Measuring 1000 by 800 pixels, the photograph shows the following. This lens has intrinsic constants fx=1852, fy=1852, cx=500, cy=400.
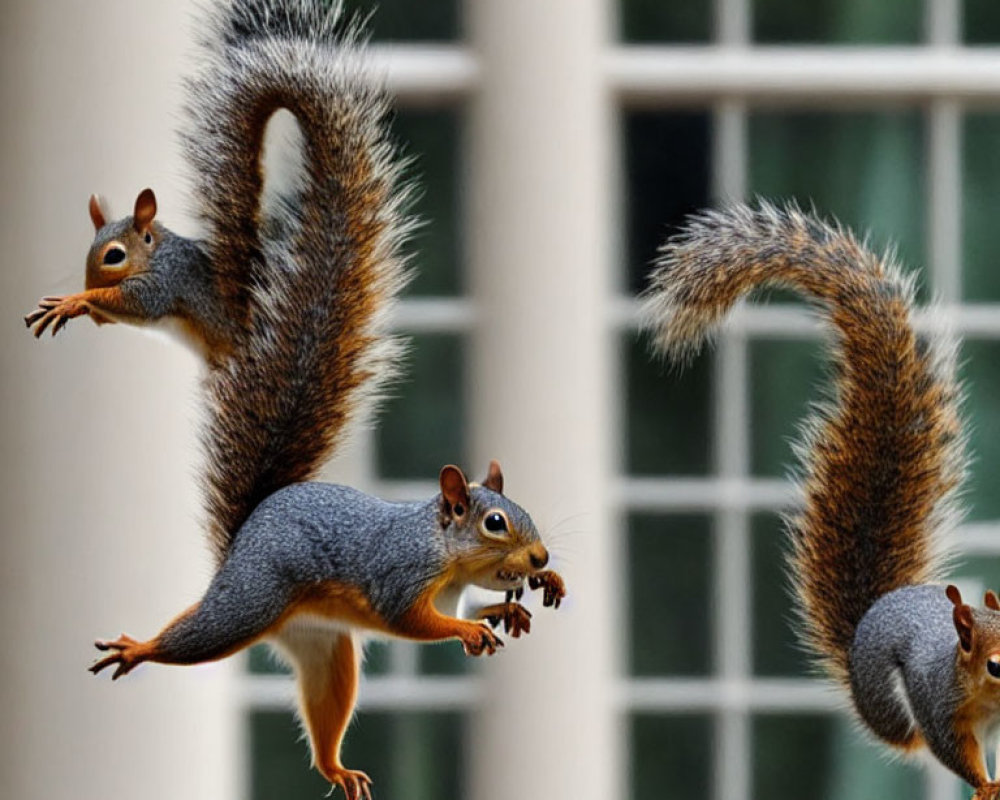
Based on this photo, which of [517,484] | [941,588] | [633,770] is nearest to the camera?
[941,588]

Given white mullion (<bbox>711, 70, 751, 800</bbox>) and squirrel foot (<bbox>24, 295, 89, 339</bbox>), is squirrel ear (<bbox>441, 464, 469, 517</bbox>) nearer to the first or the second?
squirrel foot (<bbox>24, 295, 89, 339</bbox>)

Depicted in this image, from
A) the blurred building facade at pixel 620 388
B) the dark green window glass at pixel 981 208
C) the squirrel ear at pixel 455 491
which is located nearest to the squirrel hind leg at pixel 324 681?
the squirrel ear at pixel 455 491

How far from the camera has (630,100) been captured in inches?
89.7

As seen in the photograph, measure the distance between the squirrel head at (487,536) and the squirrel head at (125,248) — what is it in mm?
216

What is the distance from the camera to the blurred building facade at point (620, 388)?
2.02 m

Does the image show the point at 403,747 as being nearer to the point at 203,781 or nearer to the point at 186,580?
the point at 203,781

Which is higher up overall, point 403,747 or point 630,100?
point 630,100

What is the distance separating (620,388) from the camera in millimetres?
2297

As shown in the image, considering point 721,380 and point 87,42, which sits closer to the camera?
point 87,42

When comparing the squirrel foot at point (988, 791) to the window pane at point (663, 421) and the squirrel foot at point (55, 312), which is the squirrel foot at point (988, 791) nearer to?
the squirrel foot at point (55, 312)

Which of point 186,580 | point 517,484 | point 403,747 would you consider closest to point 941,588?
point 186,580

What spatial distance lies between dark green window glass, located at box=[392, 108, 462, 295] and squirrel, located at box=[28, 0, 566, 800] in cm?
110

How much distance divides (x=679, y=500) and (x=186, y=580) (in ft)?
3.00

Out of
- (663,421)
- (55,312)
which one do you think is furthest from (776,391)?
(55,312)
